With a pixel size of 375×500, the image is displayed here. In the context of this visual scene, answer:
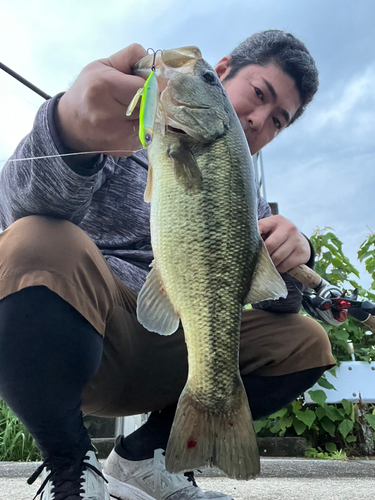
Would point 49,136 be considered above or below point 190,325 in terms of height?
above

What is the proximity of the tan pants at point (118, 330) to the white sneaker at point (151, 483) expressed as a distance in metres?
0.19

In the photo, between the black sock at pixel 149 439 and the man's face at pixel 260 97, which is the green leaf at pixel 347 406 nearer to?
the black sock at pixel 149 439

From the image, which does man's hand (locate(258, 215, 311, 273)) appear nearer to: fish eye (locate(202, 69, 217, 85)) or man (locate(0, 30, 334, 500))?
man (locate(0, 30, 334, 500))

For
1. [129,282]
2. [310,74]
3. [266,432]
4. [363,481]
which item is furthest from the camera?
[266,432]

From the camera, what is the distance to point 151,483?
1582mm

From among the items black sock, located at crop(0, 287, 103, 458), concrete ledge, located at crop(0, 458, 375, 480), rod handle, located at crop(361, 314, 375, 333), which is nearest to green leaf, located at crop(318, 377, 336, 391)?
concrete ledge, located at crop(0, 458, 375, 480)

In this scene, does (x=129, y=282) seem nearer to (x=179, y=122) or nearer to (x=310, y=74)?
(x=179, y=122)

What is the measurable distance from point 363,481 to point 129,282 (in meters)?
1.68

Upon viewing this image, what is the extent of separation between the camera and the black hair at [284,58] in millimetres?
2053

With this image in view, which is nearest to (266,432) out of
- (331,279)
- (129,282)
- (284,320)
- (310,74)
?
(331,279)

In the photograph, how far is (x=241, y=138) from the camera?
1.17m

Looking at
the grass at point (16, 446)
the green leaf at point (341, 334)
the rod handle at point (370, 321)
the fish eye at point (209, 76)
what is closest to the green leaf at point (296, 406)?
the green leaf at point (341, 334)

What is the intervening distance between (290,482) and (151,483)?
98 centimetres

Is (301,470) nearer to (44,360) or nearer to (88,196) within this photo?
(44,360)
